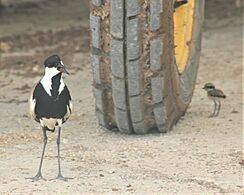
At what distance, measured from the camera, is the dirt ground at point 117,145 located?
15.3ft

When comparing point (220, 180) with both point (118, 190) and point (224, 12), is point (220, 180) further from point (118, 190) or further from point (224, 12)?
point (224, 12)

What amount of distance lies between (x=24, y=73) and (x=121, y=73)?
114 inches

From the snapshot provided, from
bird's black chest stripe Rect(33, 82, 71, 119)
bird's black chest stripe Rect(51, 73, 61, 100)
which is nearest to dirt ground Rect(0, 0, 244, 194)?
bird's black chest stripe Rect(33, 82, 71, 119)

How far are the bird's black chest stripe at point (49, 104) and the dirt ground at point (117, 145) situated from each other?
1.16ft

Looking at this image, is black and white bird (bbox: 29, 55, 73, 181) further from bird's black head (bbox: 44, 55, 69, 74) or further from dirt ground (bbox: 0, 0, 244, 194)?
dirt ground (bbox: 0, 0, 244, 194)

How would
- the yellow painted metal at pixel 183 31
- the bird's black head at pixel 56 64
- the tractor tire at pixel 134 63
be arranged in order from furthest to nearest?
the yellow painted metal at pixel 183 31 < the tractor tire at pixel 134 63 < the bird's black head at pixel 56 64

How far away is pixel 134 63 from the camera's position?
5.32 metres

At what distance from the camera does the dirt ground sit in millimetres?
4656

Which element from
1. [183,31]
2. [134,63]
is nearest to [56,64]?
[134,63]

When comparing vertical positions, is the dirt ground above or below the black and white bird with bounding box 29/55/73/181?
below

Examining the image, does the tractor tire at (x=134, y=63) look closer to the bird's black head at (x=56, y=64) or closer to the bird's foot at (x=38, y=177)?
the bird's black head at (x=56, y=64)

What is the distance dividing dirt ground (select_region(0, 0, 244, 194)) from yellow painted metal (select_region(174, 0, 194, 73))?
1.47 ft

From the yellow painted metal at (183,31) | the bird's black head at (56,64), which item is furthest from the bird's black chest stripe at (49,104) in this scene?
the yellow painted metal at (183,31)

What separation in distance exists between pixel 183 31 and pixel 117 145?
3.91ft
